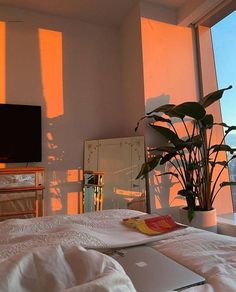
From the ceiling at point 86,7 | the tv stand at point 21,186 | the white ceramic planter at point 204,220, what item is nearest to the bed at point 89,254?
the white ceramic planter at point 204,220

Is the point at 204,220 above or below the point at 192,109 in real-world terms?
below

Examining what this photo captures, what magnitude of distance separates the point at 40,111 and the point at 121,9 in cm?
149

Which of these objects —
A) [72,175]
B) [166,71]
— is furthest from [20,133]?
[166,71]

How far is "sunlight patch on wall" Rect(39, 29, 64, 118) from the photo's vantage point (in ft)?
9.32

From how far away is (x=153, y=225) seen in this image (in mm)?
1036

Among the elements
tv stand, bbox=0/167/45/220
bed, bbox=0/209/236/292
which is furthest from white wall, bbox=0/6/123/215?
bed, bbox=0/209/236/292

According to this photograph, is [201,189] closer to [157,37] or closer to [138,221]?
[138,221]

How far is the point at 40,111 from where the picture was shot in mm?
2738

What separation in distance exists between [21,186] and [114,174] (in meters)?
0.97

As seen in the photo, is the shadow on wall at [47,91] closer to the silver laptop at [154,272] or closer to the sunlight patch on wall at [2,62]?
the sunlight patch on wall at [2,62]

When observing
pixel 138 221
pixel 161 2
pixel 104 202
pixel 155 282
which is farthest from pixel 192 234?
pixel 161 2

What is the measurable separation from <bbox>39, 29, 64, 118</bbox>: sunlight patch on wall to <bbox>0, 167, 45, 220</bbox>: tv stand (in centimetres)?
75

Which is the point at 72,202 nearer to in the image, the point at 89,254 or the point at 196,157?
the point at 196,157

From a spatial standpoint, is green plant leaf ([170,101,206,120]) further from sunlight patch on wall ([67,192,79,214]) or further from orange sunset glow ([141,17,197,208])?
sunlight patch on wall ([67,192,79,214])
